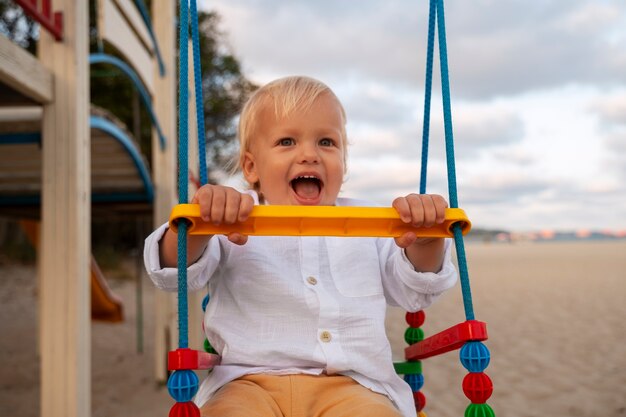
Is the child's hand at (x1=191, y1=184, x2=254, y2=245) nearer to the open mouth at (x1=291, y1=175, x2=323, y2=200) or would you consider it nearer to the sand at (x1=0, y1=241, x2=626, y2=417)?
the open mouth at (x1=291, y1=175, x2=323, y2=200)

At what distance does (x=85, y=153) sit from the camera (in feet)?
8.55

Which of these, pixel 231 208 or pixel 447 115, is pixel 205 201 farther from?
pixel 447 115

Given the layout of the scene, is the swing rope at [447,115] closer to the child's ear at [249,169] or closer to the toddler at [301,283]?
the toddler at [301,283]

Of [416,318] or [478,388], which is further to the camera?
[416,318]

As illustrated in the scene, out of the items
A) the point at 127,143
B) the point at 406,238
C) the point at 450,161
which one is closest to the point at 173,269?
the point at 406,238

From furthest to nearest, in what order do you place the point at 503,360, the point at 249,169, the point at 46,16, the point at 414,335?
1. the point at 503,360
2. the point at 46,16
3. the point at 414,335
4. the point at 249,169

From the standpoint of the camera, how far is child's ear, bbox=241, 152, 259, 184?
2010 millimetres

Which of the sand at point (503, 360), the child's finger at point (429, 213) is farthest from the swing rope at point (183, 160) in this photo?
the sand at point (503, 360)

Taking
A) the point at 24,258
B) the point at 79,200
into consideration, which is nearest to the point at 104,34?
the point at 79,200

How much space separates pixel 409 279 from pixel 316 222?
50 centimetres

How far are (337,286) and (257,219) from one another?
0.48 meters

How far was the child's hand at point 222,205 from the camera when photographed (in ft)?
4.47

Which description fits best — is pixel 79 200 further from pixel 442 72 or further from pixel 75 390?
pixel 442 72

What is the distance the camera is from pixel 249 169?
204cm
